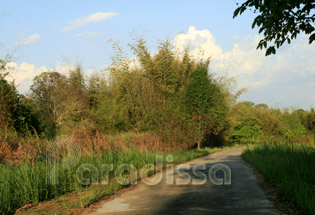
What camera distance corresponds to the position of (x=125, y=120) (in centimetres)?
3050

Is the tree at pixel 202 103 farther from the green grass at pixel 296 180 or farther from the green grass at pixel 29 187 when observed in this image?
the green grass at pixel 29 187

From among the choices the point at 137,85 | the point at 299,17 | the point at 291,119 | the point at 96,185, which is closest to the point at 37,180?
the point at 96,185

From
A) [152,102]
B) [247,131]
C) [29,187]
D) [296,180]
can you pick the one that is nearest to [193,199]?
[296,180]

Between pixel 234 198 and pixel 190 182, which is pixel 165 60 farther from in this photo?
pixel 234 198

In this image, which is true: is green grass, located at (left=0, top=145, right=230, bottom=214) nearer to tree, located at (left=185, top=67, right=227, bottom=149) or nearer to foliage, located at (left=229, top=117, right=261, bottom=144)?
tree, located at (left=185, top=67, right=227, bottom=149)

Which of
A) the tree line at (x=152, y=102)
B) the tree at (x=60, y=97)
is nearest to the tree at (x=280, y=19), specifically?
the tree line at (x=152, y=102)

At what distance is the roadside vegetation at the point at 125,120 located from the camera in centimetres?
1046

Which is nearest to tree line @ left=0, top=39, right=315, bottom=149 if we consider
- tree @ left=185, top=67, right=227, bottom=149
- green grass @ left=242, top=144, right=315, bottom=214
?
tree @ left=185, top=67, right=227, bottom=149

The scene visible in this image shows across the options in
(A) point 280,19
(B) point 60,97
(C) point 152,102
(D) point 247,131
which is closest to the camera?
(A) point 280,19

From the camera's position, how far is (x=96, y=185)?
956 centimetres

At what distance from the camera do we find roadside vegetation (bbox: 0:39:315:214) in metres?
10.5

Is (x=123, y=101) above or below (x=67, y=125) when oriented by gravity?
above

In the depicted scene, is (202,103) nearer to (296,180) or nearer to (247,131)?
(296,180)

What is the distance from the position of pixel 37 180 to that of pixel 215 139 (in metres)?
37.6
